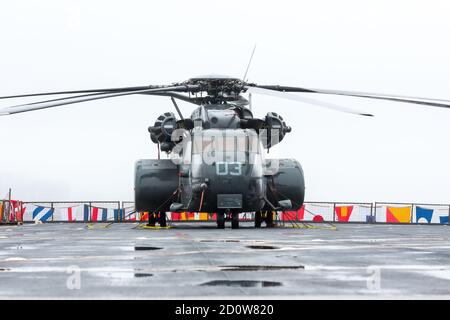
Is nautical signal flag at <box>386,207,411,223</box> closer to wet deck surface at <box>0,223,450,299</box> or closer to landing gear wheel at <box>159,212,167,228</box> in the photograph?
landing gear wheel at <box>159,212,167,228</box>

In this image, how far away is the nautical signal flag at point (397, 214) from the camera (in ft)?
170

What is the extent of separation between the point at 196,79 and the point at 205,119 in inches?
82.7

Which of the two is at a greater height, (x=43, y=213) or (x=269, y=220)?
(x=269, y=220)

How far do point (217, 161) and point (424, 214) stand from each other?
28962mm

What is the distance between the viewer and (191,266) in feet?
34.2

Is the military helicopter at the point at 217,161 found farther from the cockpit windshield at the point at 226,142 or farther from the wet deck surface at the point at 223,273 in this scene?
the wet deck surface at the point at 223,273

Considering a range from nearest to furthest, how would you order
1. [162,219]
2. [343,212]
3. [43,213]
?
[162,219]
[43,213]
[343,212]

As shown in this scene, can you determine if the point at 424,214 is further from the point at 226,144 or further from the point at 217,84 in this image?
the point at 226,144

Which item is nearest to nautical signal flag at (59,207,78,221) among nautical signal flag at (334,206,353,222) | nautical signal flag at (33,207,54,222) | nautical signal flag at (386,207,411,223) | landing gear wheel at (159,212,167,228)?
nautical signal flag at (33,207,54,222)

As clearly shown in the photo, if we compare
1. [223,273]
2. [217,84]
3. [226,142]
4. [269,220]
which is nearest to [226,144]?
[226,142]

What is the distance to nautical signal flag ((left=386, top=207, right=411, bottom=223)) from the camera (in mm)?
51906

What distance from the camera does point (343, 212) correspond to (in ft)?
172

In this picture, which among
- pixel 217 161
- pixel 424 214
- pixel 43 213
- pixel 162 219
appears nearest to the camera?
pixel 217 161
